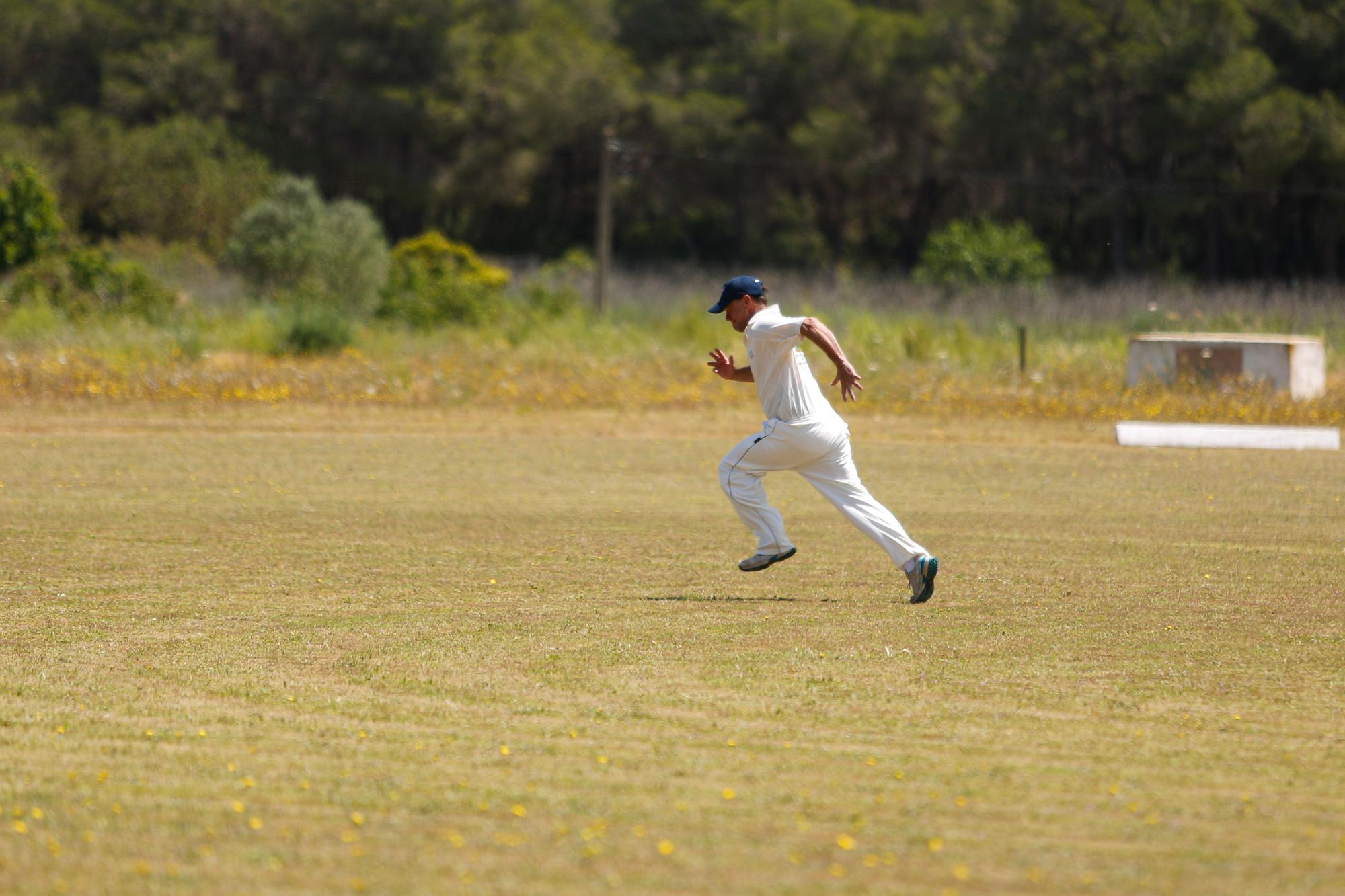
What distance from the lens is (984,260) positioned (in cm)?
4094

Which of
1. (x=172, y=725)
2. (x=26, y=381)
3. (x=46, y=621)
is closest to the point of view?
(x=172, y=725)

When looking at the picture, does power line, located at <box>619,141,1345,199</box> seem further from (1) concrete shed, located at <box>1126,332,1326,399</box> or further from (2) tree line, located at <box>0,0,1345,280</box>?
(1) concrete shed, located at <box>1126,332,1326,399</box>

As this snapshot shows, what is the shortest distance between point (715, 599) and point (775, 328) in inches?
63.3

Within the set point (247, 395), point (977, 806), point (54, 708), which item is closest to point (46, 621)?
point (54, 708)

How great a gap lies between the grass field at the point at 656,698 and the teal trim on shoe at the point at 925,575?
0.15 meters

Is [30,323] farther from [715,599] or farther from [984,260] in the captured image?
[984,260]

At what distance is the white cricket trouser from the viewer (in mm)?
Answer: 8391

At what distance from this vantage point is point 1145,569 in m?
9.98

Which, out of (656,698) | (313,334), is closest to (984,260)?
(313,334)

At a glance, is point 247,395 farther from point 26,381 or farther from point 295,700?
point 295,700

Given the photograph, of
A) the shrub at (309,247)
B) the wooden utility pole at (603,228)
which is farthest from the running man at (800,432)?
the shrub at (309,247)

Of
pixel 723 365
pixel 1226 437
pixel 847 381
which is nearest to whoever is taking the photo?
pixel 847 381

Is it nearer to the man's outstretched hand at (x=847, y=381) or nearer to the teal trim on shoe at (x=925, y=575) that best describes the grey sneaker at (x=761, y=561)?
the teal trim on shoe at (x=925, y=575)

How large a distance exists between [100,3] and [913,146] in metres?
31.3
